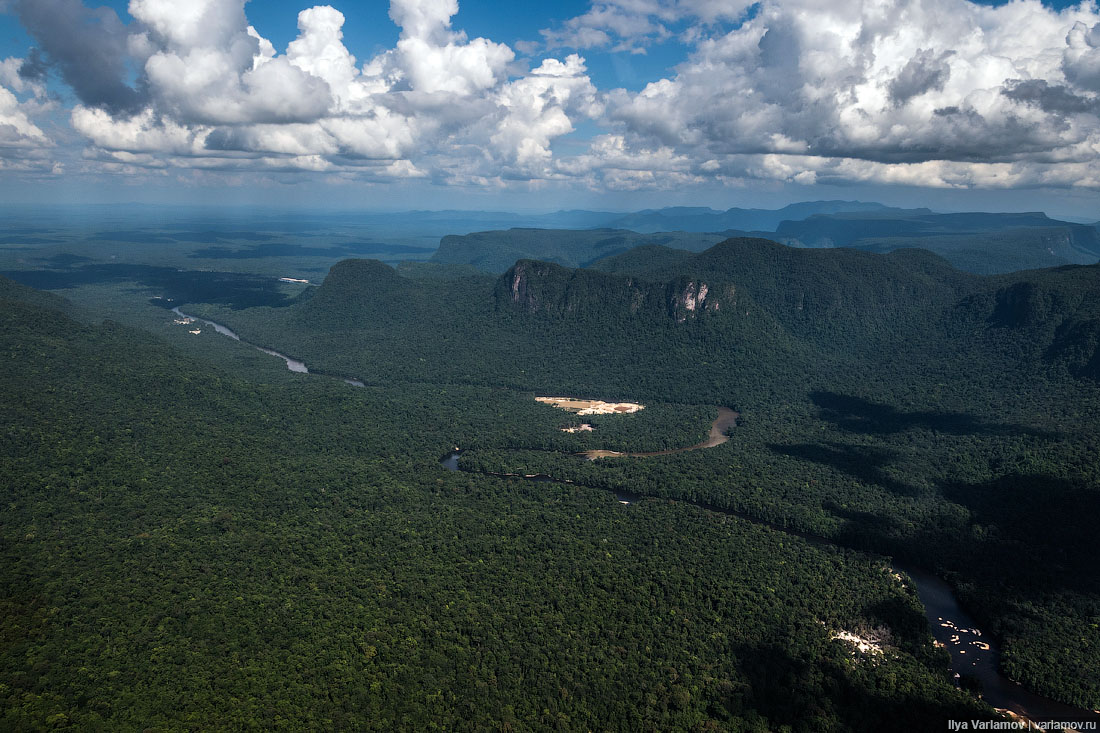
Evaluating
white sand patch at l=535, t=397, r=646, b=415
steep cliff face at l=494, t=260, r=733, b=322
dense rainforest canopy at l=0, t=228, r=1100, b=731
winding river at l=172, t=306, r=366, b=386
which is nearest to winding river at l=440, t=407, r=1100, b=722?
dense rainforest canopy at l=0, t=228, r=1100, b=731

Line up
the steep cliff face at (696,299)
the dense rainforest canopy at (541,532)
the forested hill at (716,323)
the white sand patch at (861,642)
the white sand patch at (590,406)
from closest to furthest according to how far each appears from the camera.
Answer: the dense rainforest canopy at (541,532) → the white sand patch at (861,642) → the white sand patch at (590,406) → the forested hill at (716,323) → the steep cliff face at (696,299)

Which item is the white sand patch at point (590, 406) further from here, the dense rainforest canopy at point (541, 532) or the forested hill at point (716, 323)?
the forested hill at point (716, 323)

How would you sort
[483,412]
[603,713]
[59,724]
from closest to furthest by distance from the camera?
[59,724] < [603,713] < [483,412]

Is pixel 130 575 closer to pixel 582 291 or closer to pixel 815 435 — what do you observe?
pixel 815 435

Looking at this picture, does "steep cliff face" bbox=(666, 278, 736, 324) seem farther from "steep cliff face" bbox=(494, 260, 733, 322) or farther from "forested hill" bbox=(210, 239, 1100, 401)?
"forested hill" bbox=(210, 239, 1100, 401)

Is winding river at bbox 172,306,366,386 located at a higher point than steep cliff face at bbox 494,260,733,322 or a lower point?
lower

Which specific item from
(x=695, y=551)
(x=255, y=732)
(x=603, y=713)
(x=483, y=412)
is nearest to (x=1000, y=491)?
(x=695, y=551)

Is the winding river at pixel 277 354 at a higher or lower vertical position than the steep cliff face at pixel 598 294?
lower

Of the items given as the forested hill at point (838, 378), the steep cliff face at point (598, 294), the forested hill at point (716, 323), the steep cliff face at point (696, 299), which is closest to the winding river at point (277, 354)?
the forested hill at point (838, 378)

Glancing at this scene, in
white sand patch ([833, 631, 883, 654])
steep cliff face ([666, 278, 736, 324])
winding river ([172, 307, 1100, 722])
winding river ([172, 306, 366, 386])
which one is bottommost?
winding river ([172, 307, 1100, 722])
